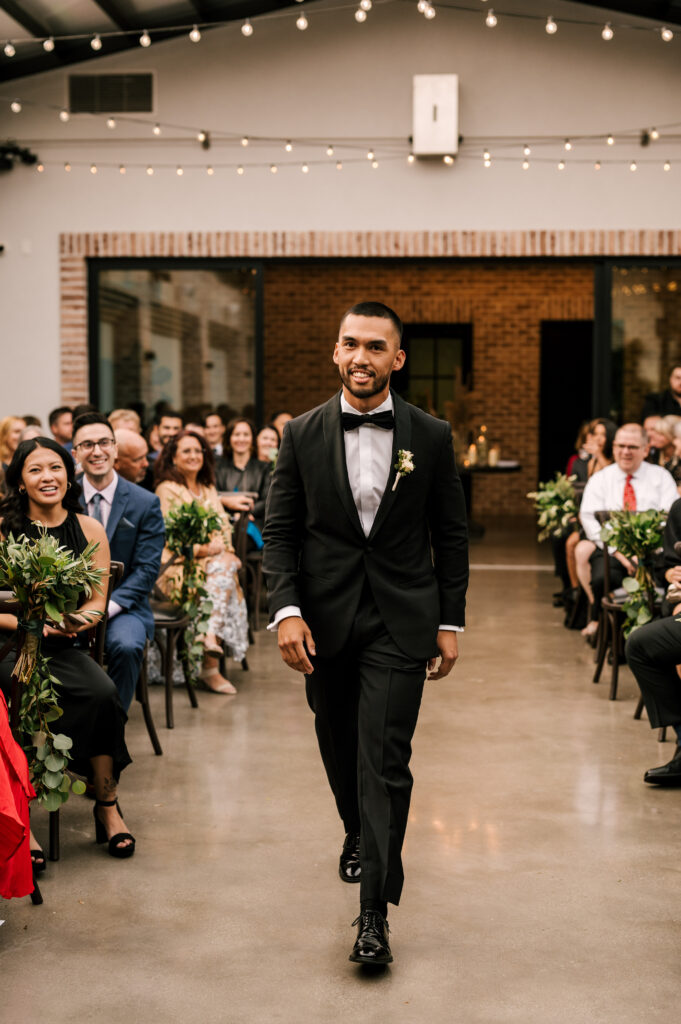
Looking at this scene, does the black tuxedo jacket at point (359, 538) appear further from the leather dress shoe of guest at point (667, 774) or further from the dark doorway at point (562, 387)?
the dark doorway at point (562, 387)

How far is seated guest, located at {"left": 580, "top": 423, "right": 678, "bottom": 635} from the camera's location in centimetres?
641

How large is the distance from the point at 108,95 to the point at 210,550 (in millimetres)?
5326

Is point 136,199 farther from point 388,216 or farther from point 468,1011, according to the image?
point 468,1011

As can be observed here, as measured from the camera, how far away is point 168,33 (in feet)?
31.4

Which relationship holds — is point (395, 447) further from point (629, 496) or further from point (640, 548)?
point (629, 496)

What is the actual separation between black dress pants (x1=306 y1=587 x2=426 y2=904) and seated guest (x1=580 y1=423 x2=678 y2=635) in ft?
11.5

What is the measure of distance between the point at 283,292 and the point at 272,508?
43.7ft

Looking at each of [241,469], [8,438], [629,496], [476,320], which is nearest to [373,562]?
[629,496]

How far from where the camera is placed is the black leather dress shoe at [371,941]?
2818mm

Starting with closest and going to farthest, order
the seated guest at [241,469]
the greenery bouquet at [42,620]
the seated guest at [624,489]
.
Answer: the greenery bouquet at [42,620], the seated guest at [624,489], the seated guest at [241,469]

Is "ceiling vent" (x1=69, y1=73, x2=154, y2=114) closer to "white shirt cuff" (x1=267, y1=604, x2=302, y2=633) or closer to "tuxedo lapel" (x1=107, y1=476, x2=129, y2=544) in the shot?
"tuxedo lapel" (x1=107, y1=476, x2=129, y2=544)

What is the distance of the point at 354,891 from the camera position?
3383mm

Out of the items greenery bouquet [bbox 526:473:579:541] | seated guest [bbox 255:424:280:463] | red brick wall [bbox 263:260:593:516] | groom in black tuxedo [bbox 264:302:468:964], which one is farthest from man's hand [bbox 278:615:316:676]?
red brick wall [bbox 263:260:593:516]

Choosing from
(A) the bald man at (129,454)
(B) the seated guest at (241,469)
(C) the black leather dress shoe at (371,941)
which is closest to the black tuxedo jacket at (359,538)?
(C) the black leather dress shoe at (371,941)
